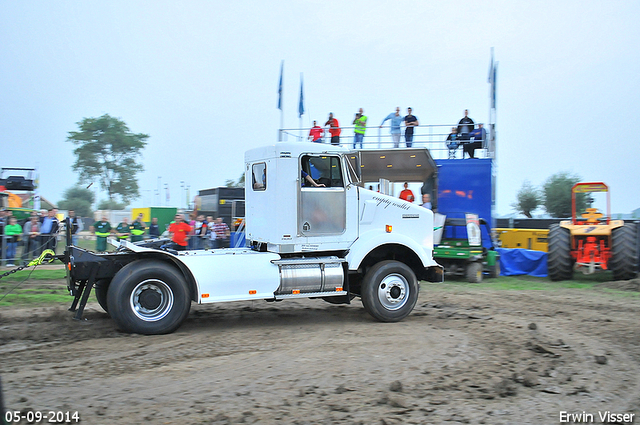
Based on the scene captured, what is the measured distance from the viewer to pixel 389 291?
887 centimetres

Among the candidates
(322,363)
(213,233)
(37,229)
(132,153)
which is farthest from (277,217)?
(132,153)

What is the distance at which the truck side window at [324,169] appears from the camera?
8.66 m

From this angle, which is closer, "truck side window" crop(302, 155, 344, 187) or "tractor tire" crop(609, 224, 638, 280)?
"truck side window" crop(302, 155, 344, 187)

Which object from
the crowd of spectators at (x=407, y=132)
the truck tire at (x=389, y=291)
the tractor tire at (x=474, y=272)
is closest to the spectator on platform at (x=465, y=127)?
the crowd of spectators at (x=407, y=132)

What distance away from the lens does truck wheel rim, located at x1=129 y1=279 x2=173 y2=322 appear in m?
7.59

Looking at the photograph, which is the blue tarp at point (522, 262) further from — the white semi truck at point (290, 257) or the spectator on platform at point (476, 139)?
the white semi truck at point (290, 257)

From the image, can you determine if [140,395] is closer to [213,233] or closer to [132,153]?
[213,233]

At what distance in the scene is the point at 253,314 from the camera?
959 centimetres

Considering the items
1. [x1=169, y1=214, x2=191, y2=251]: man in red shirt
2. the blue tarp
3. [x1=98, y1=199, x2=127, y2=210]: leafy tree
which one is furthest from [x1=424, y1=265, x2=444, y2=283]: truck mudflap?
[x1=98, y1=199, x2=127, y2=210]: leafy tree

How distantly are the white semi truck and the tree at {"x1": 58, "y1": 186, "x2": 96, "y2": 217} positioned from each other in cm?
4257

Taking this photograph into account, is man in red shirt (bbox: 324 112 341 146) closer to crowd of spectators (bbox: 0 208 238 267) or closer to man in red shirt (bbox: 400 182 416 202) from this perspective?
man in red shirt (bbox: 400 182 416 202)

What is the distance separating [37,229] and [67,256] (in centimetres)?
927

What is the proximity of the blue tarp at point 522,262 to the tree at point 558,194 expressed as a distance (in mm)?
21575

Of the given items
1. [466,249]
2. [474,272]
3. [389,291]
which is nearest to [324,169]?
[389,291]
